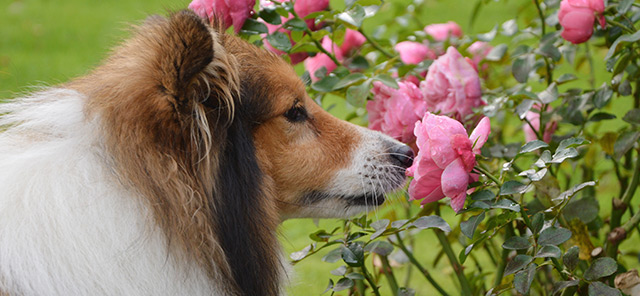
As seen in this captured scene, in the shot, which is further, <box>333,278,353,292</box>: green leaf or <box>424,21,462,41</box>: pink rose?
<box>424,21,462,41</box>: pink rose

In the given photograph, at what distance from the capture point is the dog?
1709 mm

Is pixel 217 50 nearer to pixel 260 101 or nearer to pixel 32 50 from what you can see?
pixel 260 101

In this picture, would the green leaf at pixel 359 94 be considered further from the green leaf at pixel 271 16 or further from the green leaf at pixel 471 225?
the green leaf at pixel 471 225

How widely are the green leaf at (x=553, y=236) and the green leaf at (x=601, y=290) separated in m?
0.15

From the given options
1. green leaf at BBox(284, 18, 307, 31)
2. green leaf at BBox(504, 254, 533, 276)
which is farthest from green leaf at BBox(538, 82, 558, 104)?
green leaf at BBox(284, 18, 307, 31)

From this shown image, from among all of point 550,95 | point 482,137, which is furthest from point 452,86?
point 482,137

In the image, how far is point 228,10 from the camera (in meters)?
2.20

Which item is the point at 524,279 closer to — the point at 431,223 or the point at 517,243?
the point at 517,243

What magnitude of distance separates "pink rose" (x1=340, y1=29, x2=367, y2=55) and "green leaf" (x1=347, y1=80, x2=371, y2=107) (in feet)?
1.96

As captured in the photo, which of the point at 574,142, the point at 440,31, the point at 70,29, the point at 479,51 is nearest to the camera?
the point at 574,142

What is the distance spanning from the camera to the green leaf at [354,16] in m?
2.12

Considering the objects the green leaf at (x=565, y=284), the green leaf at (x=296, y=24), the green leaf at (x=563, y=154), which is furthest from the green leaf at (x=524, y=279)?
the green leaf at (x=296, y=24)

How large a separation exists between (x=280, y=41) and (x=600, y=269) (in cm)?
114

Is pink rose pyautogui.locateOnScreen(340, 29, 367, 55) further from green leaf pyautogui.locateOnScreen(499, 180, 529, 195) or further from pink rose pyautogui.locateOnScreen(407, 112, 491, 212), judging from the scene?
green leaf pyautogui.locateOnScreen(499, 180, 529, 195)
